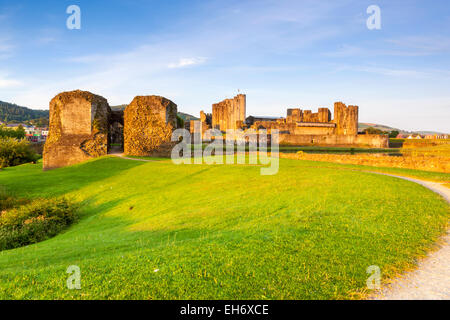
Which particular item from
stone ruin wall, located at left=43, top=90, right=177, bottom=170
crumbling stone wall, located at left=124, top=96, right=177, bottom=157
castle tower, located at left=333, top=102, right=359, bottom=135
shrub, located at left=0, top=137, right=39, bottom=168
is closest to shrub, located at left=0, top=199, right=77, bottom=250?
crumbling stone wall, located at left=124, top=96, right=177, bottom=157

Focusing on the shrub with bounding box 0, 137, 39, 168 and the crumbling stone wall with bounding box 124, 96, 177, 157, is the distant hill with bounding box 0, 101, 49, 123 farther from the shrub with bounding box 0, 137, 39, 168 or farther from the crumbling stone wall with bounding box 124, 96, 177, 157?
the crumbling stone wall with bounding box 124, 96, 177, 157

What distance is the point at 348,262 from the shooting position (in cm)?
395

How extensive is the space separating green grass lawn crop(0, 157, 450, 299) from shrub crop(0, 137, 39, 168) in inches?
888

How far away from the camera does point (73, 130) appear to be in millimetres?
23578

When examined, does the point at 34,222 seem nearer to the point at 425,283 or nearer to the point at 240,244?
the point at 240,244

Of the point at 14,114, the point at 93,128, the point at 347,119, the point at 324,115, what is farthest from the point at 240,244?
the point at 14,114

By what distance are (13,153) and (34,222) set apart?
24104mm

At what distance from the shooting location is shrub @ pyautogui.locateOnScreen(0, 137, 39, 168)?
26.2 m

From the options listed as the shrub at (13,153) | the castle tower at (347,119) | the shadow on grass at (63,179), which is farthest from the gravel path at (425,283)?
the castle tower at (347,119)

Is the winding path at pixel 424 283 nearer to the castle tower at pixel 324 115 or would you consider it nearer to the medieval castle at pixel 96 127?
the medieval castle at pixel 96 127

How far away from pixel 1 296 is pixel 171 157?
68.3ft

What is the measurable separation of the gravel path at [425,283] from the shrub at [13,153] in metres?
33.3

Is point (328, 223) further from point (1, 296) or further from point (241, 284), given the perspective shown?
point (1, 296)
